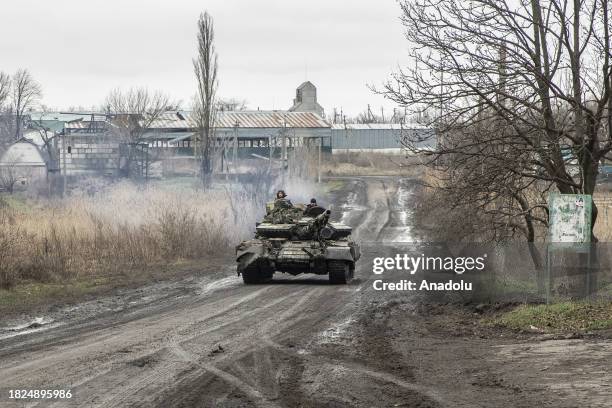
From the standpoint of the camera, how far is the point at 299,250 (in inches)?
844

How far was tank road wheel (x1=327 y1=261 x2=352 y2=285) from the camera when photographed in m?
21.4

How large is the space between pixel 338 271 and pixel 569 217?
27.0 ft

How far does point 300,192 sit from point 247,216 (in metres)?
14.2

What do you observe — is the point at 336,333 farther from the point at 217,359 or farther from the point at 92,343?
the point at 92,343

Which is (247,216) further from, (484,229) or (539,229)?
(484,229)

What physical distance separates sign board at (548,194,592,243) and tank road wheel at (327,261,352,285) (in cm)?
789

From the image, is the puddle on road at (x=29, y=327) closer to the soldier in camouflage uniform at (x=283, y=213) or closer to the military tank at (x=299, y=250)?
the military tank at (x=299, y=250)

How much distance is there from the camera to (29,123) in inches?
2594

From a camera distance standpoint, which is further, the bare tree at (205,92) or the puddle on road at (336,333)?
the bare tree at (205,92)

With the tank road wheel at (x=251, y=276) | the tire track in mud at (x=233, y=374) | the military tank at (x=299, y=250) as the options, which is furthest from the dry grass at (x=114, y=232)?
the tire track in mud at (x=233, y=374)

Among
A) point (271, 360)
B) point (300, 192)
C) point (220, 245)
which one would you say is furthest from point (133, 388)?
point (300, 192)

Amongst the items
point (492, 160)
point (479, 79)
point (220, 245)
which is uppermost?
point (479, 79)

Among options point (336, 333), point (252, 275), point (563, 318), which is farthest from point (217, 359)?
point (252, 275)

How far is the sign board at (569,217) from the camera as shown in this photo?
13945 mm
